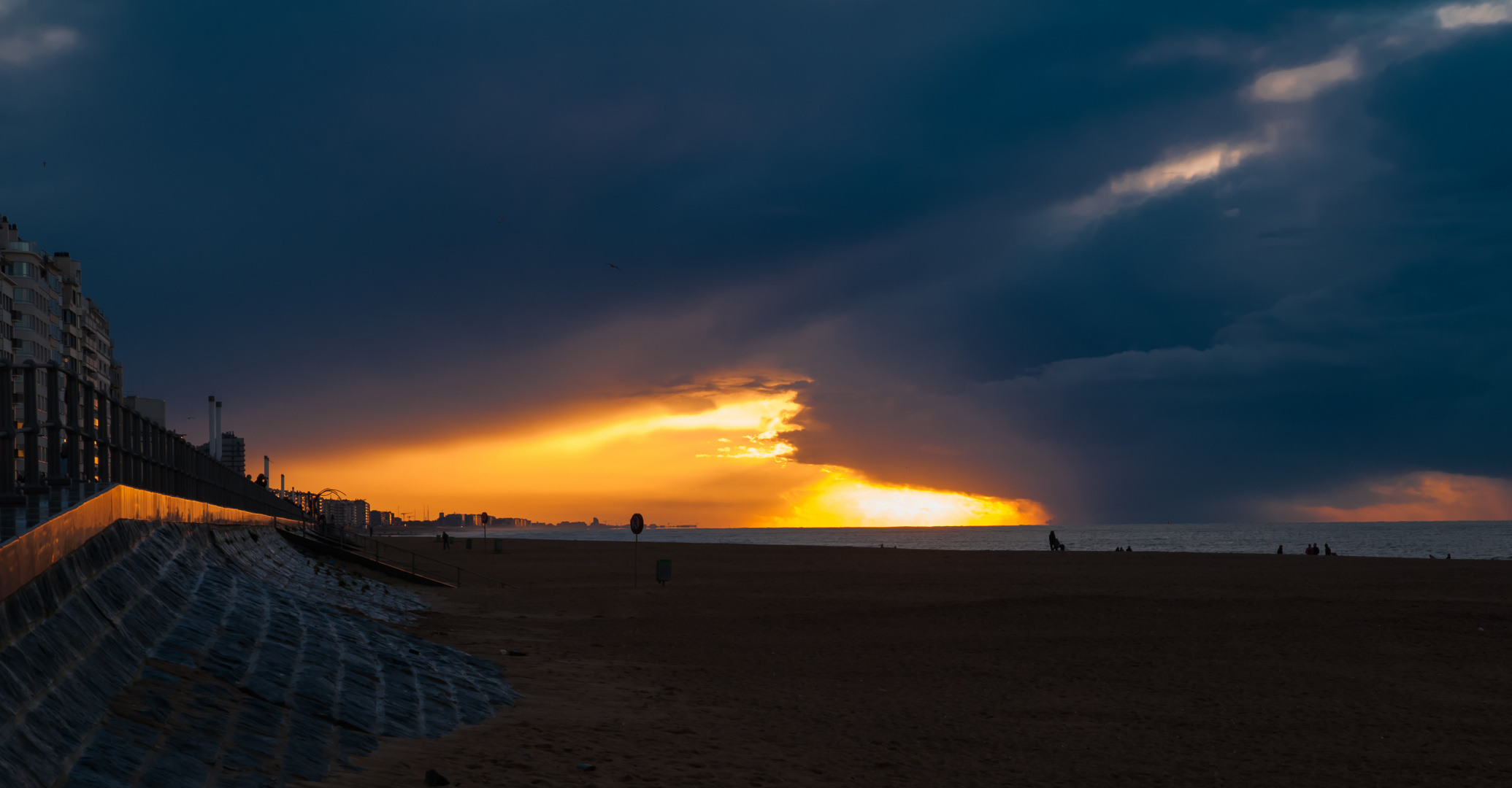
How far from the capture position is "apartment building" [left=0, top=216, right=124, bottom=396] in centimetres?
8438

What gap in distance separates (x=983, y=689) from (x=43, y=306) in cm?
9978

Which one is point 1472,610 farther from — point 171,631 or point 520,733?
point 171,631

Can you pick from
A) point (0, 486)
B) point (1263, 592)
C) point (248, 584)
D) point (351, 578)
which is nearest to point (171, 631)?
point (0, 486)

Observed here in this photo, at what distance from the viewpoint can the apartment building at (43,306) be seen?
8438 cm

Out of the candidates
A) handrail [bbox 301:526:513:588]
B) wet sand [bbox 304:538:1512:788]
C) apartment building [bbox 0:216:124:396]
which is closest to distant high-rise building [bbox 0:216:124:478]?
apartment building [bbox 0:216:124:396]

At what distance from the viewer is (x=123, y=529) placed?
32.9 feet

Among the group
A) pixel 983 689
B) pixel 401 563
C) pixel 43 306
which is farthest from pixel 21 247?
pixel 983 689

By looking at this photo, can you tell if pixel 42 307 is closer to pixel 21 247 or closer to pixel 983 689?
pixel 21 247

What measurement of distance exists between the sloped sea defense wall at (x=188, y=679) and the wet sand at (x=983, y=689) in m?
0.66

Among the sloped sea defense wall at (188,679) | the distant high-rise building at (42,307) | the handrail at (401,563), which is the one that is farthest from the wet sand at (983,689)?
the distant high-rise building at (42,307)

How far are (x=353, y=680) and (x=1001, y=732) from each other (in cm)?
775

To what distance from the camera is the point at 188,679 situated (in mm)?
7961

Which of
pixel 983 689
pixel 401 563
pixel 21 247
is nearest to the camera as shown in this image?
pixel 983 689

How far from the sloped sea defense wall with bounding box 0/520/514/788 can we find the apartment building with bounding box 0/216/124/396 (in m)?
70.9
